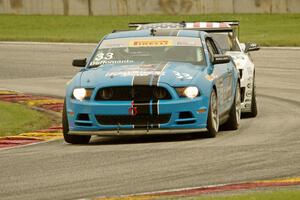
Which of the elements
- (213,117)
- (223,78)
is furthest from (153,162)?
(223,78)

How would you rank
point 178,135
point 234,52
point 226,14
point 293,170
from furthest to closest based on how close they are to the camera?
point 226,14, point 234,52, point 178,135, point 293,170

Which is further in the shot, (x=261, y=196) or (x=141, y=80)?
(x=141, y=80)

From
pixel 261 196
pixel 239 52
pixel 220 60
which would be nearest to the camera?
pixel 261 196

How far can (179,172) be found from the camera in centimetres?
1055

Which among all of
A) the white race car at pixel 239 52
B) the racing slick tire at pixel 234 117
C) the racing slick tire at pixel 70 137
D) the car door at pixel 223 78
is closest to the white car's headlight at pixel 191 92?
the car door at pixel 223 78

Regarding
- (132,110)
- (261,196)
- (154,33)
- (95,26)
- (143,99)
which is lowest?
(95,26)

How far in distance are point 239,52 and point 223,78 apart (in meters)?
3.44

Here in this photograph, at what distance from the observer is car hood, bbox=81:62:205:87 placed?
44.8ft

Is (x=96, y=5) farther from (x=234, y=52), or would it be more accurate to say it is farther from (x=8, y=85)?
(x=234, y=52)

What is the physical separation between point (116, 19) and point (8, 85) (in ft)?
64.0

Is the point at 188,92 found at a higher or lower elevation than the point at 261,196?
lower

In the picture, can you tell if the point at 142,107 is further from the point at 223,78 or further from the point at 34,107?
the point at 34,107

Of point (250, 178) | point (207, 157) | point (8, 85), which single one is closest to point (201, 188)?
point (250, 178)

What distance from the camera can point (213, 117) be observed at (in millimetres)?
14078
